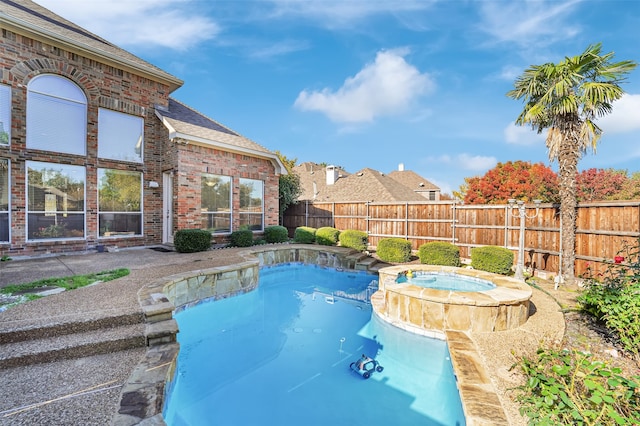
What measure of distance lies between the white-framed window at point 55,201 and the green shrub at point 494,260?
1299 centimetres

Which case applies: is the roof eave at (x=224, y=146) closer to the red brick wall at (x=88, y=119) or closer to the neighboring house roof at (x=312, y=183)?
the red brick wall at (x=88, y=119)

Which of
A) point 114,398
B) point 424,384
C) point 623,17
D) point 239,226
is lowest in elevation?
point 424,384

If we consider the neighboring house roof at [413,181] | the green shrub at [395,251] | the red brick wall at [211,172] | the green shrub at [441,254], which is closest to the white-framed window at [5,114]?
the red brick wall at [211,172]

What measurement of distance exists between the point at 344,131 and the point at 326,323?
56.4 feet

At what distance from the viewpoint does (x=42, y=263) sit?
7574 millimetres

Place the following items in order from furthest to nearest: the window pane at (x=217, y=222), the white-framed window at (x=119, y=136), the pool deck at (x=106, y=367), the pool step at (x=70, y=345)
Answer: the window pane at (x=217, y=222) → the white-framed window at (x=119, y=136) → the pool step at (x=70, y=345) → the pool deck at (x=106, y=367)

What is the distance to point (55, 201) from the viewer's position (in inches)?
350

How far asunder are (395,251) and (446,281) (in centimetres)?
343

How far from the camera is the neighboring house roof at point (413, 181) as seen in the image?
28406 millimetres

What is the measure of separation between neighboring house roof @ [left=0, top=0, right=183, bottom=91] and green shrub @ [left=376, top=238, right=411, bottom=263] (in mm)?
10592

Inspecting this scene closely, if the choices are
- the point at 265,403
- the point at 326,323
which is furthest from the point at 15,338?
the point at 326,323

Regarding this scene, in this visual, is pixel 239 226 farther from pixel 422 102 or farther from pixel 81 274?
pixel 422 102

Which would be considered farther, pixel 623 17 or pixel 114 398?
pixel 623 17

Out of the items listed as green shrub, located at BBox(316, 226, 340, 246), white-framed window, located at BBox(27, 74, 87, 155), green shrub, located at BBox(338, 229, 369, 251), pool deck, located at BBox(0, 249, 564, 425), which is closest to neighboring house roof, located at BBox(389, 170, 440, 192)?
green shrub, located at BBox(316, 226, 340, 246)
